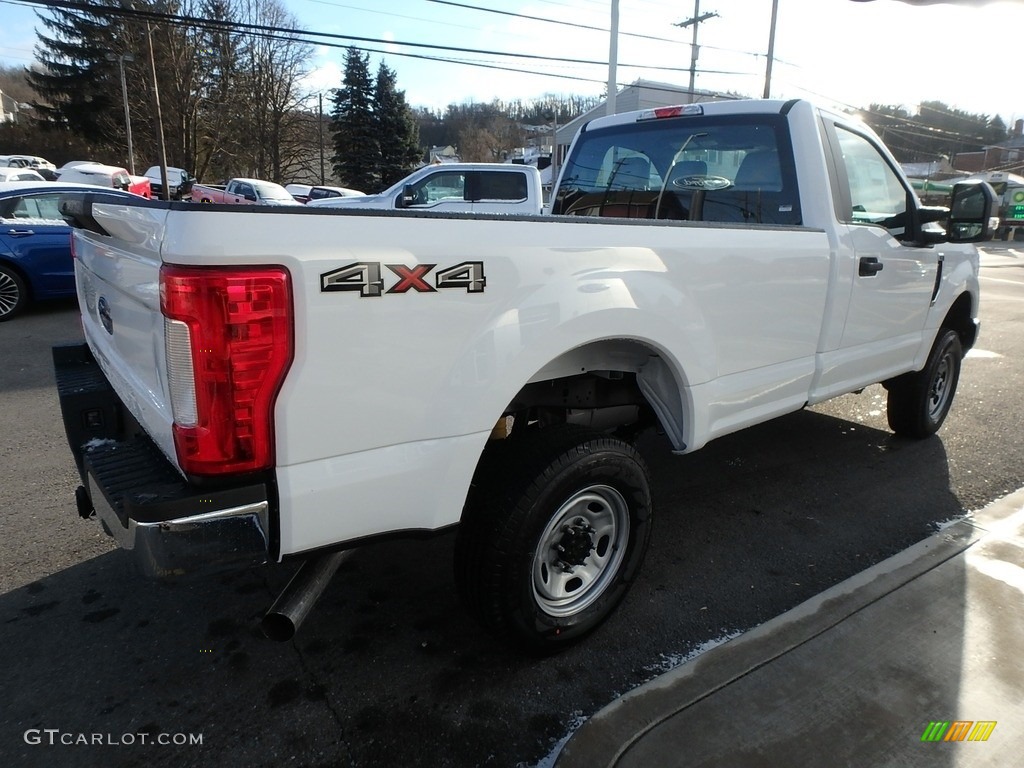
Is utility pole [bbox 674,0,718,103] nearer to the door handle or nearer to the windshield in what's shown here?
the windshield

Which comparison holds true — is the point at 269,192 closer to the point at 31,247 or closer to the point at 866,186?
the point at 31,247

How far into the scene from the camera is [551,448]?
2346 millimetres

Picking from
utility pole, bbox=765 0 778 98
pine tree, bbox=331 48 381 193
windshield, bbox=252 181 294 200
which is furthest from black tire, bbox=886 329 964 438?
pine tree, bbox=331 48 381 193

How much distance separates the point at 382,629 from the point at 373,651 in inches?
5.7

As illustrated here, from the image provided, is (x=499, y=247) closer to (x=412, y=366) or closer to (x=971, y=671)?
(x=412, y=366)

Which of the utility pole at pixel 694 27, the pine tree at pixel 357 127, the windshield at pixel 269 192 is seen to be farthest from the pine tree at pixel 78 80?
the utility pole at pixel 694 27

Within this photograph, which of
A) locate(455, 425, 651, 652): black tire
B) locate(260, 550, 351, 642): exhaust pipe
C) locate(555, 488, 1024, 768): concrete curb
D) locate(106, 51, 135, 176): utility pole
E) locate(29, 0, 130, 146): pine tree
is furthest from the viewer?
locate(29, 0, 130, 146): pine tree

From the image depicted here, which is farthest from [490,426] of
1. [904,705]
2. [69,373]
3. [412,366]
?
[69,373]

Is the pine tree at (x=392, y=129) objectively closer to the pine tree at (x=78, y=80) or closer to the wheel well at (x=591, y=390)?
the pine tree at (x=78, y=80)

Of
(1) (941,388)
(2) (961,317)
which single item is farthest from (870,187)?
(1) (941,388)

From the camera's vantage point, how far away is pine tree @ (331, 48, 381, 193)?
47938 millimetres

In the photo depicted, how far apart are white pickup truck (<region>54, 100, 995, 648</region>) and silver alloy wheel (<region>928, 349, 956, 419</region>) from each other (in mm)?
1477

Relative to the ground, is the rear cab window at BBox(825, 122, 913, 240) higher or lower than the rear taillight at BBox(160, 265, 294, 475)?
higher

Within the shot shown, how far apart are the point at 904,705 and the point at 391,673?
1.77 metres
